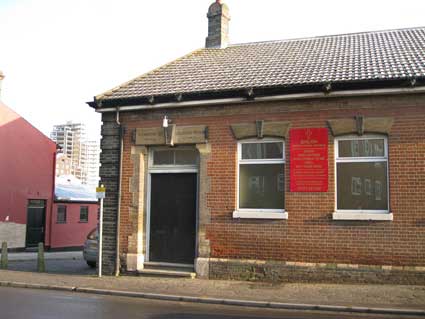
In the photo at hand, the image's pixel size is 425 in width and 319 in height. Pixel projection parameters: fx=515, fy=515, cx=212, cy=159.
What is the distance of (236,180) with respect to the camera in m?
13.4

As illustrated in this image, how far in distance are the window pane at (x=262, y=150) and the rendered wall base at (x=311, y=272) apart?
267 cm

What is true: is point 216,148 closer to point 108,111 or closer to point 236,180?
point 236,180

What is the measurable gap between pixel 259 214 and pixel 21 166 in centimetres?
1727

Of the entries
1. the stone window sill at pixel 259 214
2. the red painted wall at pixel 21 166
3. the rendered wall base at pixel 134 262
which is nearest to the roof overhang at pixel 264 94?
the stone window sill at pixel 259 214

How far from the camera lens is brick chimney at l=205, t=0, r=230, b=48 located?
18.3m

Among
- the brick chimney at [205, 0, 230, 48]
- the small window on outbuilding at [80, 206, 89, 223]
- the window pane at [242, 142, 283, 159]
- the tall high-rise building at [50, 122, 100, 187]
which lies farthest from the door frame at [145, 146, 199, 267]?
the tall high-rise building at [50, 122, 100, 187]

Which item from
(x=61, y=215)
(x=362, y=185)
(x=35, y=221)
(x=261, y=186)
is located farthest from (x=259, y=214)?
(x=61, y=215)

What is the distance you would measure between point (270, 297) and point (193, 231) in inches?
151

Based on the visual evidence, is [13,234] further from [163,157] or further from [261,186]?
[261,186]

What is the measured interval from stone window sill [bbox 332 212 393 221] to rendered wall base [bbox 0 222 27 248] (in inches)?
719

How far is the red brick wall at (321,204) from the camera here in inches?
466

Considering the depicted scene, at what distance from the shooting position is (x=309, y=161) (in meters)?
12.7

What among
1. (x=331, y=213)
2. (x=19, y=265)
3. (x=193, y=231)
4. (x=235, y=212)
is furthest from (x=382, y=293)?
(x=19, y=265)

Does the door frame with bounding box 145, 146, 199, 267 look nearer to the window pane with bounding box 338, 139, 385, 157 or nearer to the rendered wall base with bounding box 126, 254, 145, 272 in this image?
the rendered wall base with bounding box 126, 254, 145, 272
